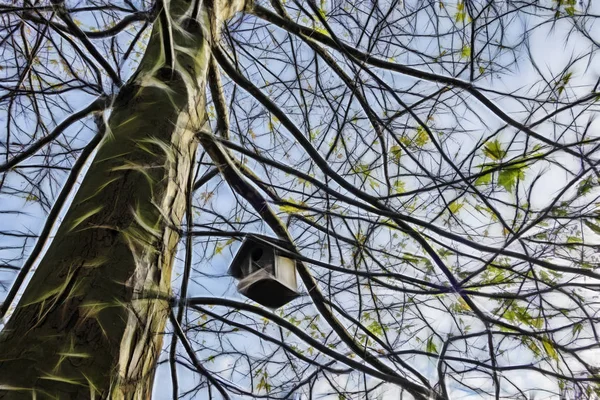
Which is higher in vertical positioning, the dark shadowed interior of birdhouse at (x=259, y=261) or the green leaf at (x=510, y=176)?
the green leaf at (x=510, y=176)

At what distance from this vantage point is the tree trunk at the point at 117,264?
1.04 metres

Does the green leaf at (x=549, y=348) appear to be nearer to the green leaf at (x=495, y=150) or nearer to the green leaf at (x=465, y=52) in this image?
the green leaf at (x=495, y=150)

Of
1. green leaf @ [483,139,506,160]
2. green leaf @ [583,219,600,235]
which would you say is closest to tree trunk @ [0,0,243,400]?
green leaf @ [483,139,506,160]

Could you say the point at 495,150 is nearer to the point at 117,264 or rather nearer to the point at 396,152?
the point at 396,152

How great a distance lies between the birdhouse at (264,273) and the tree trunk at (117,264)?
502 mm

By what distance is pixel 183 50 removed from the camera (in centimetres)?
197

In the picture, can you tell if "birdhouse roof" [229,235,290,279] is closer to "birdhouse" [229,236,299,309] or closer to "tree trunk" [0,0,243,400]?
"birdhouse" [229,236,299,309]

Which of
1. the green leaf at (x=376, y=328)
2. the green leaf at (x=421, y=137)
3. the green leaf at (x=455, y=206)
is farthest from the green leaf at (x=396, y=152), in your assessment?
the green leaf at (x=376, y=328)

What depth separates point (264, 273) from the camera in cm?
195

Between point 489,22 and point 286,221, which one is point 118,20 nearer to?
point 286,221

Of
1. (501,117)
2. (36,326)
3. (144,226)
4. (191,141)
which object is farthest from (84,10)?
(501,117)

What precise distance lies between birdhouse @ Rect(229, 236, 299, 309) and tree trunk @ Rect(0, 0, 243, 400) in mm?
502

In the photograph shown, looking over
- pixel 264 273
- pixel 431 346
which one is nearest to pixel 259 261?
pixel 264 273

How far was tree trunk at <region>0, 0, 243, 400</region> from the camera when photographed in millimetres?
1043
